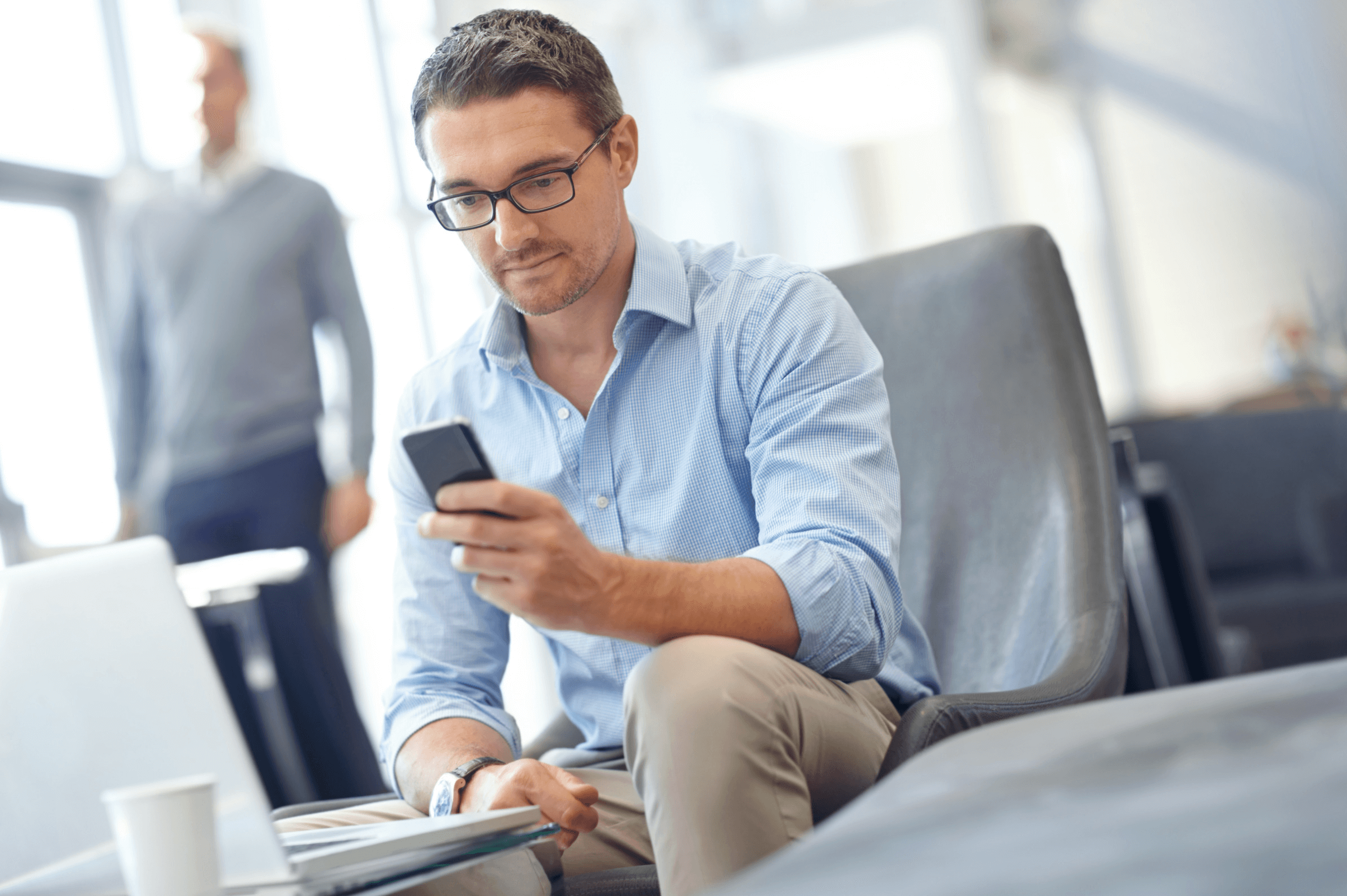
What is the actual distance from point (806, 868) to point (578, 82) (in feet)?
3.22

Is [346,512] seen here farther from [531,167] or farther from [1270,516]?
[1270,516]

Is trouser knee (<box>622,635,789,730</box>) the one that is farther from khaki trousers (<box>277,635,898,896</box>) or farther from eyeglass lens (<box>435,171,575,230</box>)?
eyeglass lens (<box>435,171,575,230</box>)

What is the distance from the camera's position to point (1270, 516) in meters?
3.42

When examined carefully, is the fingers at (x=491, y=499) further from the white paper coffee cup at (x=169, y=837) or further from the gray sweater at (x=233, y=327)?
the gray sweater at (x=233, y=327)

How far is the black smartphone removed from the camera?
2.49 ft

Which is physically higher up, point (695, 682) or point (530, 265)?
point (530, 265)

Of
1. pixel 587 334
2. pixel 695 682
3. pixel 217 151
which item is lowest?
pixel 695 682

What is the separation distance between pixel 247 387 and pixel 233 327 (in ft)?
0.39

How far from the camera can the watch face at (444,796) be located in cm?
102

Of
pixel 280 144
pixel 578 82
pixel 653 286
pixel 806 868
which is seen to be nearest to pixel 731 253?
pixel 653 286

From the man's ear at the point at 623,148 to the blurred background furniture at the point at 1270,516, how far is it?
237 cm

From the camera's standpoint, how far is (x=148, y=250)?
8.23 ft

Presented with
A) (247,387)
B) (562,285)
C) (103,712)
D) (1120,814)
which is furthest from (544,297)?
(247,387)

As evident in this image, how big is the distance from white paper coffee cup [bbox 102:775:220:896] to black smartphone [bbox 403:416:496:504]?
0.22 m
